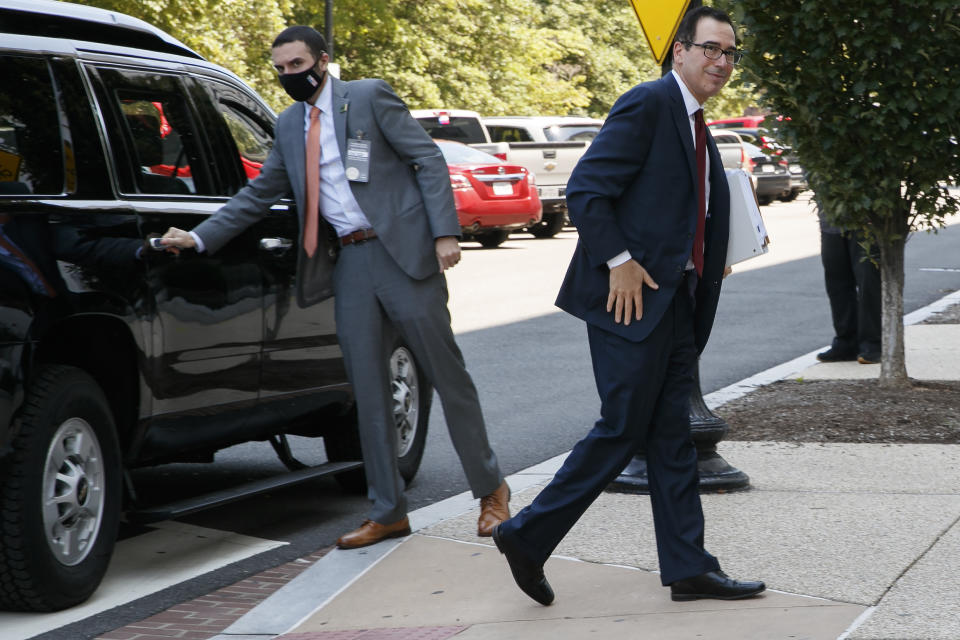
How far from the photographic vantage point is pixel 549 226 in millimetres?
25484

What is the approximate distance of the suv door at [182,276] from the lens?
527 cm

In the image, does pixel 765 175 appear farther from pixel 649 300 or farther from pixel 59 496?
pixel 59 496

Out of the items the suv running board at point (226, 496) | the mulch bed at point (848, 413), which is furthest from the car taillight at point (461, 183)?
the suv running board at point (226, 496)

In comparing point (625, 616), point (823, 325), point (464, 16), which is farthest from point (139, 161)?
point (464, 16)

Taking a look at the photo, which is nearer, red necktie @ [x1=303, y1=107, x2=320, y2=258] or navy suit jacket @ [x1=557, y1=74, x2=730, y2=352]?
navy suit jacket @ [x1=557, y1=74, x2=730, y2=352]

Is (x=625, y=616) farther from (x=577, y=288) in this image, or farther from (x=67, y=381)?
(x=67, y=381)

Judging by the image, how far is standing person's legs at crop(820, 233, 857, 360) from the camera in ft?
34.6

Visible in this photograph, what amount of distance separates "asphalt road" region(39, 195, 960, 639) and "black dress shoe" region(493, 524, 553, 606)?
4.27ft

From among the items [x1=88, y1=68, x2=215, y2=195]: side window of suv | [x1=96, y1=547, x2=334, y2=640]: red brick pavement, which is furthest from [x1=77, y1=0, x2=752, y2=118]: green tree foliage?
[x1=96, y1=547, x2=334, y2=640]: red brick pavement

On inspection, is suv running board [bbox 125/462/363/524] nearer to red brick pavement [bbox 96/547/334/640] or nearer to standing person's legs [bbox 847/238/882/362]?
red brick pavement [bbox 96/547/334/640]

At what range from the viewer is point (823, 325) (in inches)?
516

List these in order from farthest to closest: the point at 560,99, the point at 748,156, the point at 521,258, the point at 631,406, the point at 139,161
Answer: the point at 560,99 → the point at 748,156 → the point at 521,258 → the point at 139,161 → the point at 631,406

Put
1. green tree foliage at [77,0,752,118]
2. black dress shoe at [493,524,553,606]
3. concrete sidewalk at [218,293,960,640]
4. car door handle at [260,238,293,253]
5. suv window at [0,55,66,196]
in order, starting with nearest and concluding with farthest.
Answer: concrete sidewalk at [218,293,960,640] → black dress shoe at [493,524,553,606] → suv window at [0,55,66,196] → car door handle at [260,238,293,253] → green tree foliage at [77,0,752,118]

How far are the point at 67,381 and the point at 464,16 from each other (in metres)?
34.9
